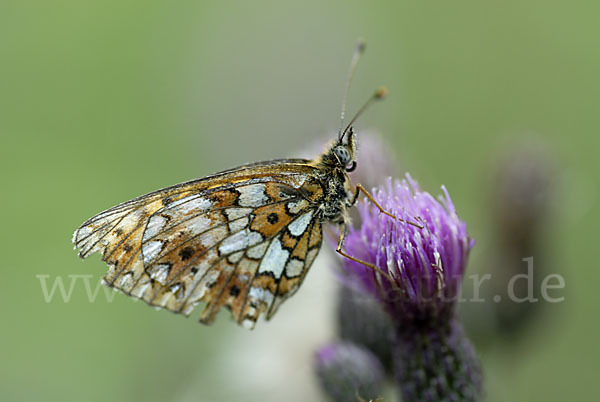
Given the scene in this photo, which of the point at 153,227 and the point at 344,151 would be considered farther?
the point at 344,151

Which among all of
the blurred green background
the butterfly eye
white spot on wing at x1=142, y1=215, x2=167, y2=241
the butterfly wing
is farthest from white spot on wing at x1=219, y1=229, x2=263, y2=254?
the blurred green background

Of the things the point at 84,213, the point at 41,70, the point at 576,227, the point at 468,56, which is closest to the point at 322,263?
the point at 84,213

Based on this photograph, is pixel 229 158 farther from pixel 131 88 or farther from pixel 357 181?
pixel 357 181

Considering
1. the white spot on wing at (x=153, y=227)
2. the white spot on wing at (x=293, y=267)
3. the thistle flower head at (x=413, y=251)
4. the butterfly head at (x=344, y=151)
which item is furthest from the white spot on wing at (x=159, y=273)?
the butterfly head at (x=344, y=151)

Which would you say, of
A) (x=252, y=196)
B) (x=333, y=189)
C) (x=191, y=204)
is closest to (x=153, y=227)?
(x=191, y=204)

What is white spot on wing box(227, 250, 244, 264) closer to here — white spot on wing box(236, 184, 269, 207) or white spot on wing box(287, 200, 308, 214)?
white spot on wing box(236, 184, 269, 207)

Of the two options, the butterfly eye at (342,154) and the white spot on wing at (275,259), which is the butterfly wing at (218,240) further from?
the butterfly eye at (342,154)

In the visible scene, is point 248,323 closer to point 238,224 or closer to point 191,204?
point 238,224
